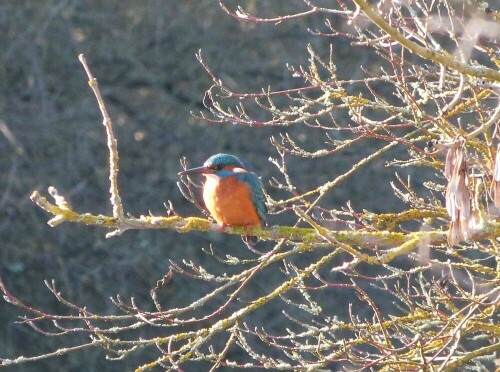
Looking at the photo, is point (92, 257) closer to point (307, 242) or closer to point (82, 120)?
point (82, 120)

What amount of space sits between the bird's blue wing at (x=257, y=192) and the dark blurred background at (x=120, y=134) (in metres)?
3.53

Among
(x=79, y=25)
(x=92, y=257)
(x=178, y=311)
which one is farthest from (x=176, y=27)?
(x=178, y=311)

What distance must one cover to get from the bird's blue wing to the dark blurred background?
353 cm

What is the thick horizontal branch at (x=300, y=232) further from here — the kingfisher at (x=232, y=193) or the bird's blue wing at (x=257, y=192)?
the bird's blue wing at (x=257, y=192)

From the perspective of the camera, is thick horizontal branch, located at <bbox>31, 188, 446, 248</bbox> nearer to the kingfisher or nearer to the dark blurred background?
the kingfisher

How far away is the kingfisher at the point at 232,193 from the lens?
4.28 m

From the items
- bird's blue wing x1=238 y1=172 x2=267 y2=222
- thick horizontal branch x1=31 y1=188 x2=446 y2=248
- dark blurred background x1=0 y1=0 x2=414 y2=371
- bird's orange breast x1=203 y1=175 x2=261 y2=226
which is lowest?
dark blurred background x1=0 y1=0 x2=414 y2=371

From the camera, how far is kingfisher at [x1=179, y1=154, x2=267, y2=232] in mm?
4277

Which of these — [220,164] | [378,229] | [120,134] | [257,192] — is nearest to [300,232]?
[378,229]

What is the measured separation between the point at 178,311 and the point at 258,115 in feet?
16.2

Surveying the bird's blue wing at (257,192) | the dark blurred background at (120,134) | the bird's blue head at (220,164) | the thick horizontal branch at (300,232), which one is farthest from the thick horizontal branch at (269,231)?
the dark blurred background at (120,134)

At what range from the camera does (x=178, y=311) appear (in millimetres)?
3633

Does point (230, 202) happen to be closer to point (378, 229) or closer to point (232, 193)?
point (232, 193)

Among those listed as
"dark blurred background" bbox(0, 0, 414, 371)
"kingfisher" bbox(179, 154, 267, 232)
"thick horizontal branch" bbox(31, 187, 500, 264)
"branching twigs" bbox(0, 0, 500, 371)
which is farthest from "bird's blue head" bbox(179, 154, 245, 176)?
"dark blurred background" bbox(0, 0, 414, 371)
